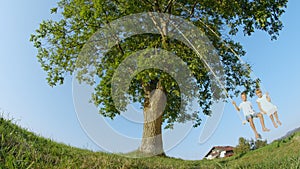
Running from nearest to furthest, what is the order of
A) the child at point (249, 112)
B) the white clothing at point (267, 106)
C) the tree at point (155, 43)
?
1. the white clothing at point (267, 106)
2. the child at point (249, 112)
3. the tree at point (155, 43)

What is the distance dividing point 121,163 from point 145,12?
10186 mm

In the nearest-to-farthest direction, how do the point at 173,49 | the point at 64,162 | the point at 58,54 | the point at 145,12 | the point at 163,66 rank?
the point at 64,162 < the point at 163,66 < the point at 173,49 < the point at 145,12 < the point at 58,54

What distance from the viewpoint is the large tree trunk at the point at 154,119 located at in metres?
13.8

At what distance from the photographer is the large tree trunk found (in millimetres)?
13750

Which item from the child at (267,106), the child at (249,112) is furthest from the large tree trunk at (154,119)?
the child at (267,106)

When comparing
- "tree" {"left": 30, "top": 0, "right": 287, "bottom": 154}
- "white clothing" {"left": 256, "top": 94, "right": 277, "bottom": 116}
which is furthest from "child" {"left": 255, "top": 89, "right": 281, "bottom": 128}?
"tree" {"left": 30, "top": 0, "right": 287, "bottom": 154}

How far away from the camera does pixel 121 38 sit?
46.9 feet

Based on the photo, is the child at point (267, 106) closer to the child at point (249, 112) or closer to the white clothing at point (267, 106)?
the white clothing at point (267, 106)

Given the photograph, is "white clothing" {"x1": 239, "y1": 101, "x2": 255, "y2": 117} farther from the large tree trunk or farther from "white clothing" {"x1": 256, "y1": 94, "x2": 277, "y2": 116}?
the large tree trunk

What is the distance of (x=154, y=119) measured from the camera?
14.2 meters

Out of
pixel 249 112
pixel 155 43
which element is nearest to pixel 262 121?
pixel 249 112

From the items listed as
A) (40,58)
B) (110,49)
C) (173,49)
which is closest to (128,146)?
(173,49)

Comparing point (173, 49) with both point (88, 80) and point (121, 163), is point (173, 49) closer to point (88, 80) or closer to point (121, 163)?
point (88, 80)

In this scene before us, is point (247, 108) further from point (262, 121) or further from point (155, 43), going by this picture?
point (155, 43)
